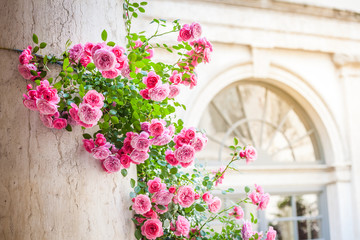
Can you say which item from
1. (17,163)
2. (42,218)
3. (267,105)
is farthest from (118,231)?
(267,105)

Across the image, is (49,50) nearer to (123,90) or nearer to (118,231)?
(123,90)

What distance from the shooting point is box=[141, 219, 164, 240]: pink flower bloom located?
1869 millimetres

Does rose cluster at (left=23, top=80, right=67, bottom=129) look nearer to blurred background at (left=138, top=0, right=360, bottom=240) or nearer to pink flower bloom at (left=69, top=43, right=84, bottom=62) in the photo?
pink flower bloom at (left=69, top=43, right=84, bottom=62)

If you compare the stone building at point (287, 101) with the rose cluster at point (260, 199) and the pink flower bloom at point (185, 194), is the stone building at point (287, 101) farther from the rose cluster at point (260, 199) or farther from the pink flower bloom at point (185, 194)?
the pink flower bloom at point (185, 194)

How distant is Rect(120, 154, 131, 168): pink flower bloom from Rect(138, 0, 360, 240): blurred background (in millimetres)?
3084

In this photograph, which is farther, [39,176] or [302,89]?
[302,89]

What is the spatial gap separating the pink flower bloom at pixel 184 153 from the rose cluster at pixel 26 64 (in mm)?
738

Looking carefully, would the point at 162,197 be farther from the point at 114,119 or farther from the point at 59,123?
the point at 59,123

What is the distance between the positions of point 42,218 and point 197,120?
3.17m

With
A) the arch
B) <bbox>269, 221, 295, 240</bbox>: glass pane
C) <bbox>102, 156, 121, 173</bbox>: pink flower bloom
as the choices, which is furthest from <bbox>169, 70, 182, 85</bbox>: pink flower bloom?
<bbox>269, 221, 295, 240</bbox>: glass pane

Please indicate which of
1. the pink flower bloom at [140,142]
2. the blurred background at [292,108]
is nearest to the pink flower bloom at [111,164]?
the pink flower bloom at [140,142]

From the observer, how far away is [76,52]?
68.5 inches

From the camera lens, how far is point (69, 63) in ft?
5.73

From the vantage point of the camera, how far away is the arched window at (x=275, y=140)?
17.0ft
